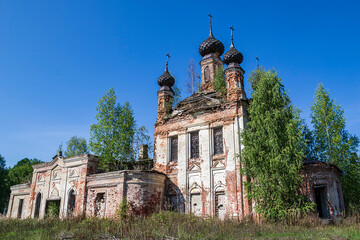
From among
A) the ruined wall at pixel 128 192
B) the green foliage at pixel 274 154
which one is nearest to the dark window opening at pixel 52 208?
the ruined wall at pixel 128 192

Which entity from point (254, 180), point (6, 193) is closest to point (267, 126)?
point (254, 180)

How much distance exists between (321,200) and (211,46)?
13561mm

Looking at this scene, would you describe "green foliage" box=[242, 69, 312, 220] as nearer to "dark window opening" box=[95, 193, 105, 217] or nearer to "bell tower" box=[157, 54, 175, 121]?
"bell tower" box=[157, 54, 175, 121]

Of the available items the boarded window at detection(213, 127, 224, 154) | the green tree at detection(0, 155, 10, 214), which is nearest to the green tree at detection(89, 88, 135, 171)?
the boarded window at detection(213, 127, 224, 154)

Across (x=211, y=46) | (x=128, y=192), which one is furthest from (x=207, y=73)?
(x=128, y=192)

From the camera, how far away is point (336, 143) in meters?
20.3

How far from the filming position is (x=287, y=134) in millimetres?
14523

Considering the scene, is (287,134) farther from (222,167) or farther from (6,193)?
(6,193)

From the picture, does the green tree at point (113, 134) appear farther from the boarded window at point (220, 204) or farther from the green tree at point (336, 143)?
the green tree at point (336, 143)

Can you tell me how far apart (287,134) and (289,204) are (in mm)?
3327

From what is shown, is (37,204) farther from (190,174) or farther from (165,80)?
(165,80)

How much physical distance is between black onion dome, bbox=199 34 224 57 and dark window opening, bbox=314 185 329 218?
12.6 metres

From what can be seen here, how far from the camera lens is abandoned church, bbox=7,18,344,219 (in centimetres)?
1549

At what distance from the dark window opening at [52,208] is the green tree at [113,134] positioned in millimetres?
4330
